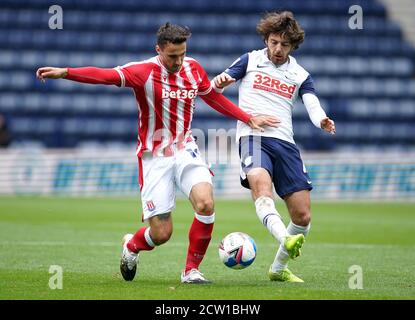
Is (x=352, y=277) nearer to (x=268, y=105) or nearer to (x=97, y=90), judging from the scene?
(x=268, y=105)

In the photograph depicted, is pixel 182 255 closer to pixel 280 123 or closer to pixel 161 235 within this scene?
pixel 161 235

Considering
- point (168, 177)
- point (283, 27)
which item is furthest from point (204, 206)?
point (283, 27)

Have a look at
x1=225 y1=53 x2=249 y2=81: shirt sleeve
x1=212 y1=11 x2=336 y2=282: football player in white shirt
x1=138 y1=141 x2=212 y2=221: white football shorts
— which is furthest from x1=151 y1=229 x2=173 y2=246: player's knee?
x1=225 y1=53 x2=249 y2=81: shirt sleeve

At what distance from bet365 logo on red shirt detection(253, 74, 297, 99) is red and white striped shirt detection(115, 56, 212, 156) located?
22.3 inches

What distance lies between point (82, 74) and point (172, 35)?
2.62 feet

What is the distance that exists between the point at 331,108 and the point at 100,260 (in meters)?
16.0

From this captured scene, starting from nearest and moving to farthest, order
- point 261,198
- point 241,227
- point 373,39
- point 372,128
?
point 261,198 < point 241,227 < point 372,128 < point 373,39

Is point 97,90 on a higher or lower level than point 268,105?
higher

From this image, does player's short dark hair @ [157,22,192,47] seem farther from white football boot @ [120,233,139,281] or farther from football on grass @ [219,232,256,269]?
white football boot @ [120,233,139,281]

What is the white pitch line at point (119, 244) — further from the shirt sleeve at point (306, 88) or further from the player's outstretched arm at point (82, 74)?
the player's outstretched arm at point (82, 74)

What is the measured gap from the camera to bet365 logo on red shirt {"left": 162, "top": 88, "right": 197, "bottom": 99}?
283 inches

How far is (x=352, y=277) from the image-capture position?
7328mm
